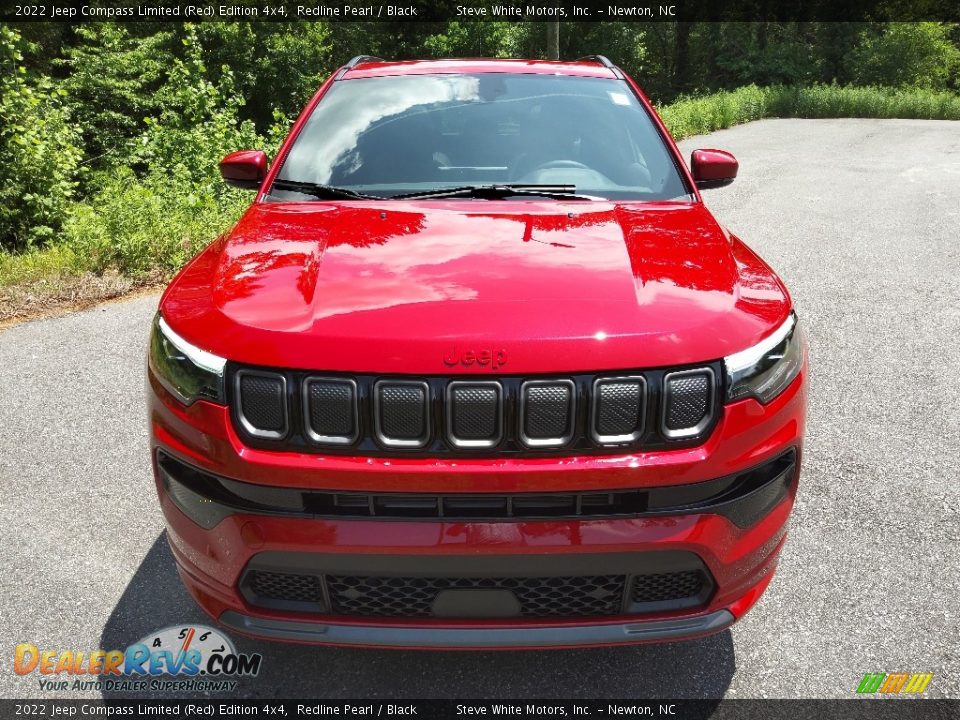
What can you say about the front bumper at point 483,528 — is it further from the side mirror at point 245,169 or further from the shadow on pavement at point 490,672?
the side mirror at point 245,169

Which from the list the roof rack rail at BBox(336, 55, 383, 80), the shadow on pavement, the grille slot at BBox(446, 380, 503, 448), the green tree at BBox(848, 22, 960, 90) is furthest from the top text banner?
the grille slot at BBox(446, 380, 503, 448)

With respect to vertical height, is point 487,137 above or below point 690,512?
above

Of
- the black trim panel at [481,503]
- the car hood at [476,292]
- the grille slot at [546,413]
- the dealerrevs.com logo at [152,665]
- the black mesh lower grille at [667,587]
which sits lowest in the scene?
the dealerrevs.com logo at [152,665]

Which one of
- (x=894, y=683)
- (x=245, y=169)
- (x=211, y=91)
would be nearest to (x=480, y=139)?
(x=245, y=169)

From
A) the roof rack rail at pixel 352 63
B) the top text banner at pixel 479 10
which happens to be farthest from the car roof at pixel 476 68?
the top text banner at pixel 479 10

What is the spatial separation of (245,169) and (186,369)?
1.78 m

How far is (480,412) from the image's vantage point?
6.46ft

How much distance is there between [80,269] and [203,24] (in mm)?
23762

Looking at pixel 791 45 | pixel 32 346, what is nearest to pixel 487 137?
pixel 32 346

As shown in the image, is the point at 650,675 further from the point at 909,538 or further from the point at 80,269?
the point at 80,269

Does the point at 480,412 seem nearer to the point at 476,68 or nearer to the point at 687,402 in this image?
the point at 687,402

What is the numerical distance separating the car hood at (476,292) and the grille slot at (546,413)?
0.05 meters

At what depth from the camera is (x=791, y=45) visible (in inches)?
2005

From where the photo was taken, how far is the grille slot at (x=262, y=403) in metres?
2.01
